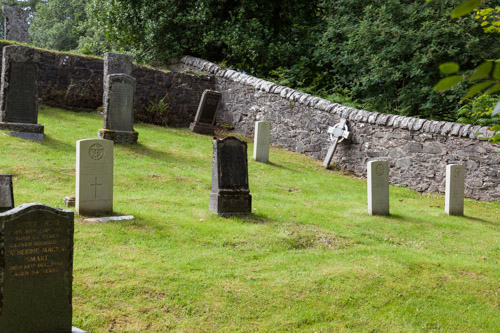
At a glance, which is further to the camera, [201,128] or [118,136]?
[201,128]

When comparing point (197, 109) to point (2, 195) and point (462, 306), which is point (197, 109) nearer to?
point (2, 195)

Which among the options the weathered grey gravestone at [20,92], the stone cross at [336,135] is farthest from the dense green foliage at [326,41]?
the weathered grey gravestone at [20,92]

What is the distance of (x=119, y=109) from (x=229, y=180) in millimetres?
5604

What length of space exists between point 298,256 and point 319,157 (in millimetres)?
8871

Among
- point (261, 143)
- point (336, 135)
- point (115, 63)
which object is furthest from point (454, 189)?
point (115, 63)

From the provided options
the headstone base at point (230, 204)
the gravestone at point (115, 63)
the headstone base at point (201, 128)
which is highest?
the gravestone at point (115, 63)

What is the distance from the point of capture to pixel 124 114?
13250 mm

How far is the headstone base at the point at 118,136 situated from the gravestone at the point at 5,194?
6367mm

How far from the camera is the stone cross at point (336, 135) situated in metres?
14.5

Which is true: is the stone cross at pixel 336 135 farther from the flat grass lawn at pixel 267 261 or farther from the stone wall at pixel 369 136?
the flat grass lawn at pixel 267 261

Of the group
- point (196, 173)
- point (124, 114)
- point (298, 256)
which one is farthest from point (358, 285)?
point (124, 114)

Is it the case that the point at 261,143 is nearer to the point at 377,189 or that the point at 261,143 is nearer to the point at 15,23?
the point at 377,189

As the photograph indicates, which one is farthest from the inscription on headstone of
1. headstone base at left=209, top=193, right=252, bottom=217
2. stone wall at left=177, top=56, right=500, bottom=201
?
stone wall at left=177, top=56, right=500, bottom=201

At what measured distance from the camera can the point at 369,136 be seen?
1430 cm
